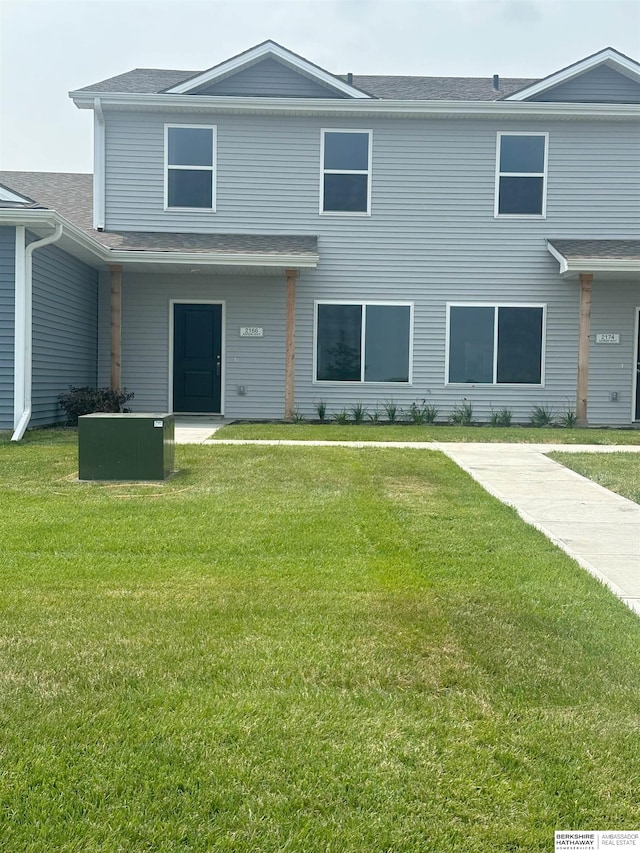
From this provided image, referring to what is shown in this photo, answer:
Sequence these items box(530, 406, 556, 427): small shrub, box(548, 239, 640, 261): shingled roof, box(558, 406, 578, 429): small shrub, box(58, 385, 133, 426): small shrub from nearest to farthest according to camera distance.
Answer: box(58, 385, 133, 426): small shrub, box(548, 239, 640, 261): shingled roof, box(558, 406, 578, 429): small shrub, box(530, 406, 556, 427): small shrub

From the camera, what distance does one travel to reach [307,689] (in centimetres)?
315

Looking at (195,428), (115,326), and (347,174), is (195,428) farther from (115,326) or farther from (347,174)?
(347,174)

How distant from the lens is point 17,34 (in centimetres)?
1240

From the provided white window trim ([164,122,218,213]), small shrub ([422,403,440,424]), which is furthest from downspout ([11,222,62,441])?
small shrub ([422,403,440,424])

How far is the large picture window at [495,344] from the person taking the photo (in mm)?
15188

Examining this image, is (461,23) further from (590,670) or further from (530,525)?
(590,670)

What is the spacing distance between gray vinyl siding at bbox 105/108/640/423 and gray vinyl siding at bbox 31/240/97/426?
87 centimetres

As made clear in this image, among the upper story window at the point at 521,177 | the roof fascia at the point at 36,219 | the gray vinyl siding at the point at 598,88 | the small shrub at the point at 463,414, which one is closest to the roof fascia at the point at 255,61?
the upper story window at the point at 521,177

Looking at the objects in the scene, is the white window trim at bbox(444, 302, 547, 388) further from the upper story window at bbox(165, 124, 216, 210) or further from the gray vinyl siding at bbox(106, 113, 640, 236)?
the upper story window at bbox(165, 124, 216, 210)

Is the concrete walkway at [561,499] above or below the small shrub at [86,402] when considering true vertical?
below

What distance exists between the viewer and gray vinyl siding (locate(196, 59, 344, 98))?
14930 mm

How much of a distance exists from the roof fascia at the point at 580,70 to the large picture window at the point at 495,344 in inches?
149

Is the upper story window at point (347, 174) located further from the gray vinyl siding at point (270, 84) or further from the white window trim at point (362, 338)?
the white window trim at point (362, 338)

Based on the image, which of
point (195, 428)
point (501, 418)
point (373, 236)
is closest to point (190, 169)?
point (373, 236)
